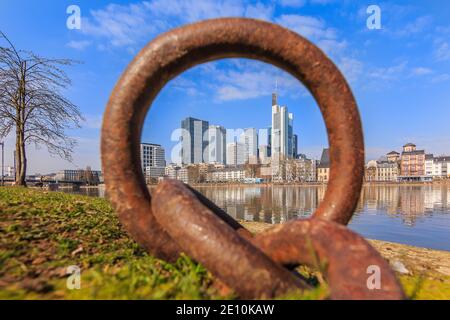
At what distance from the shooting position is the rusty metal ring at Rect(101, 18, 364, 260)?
112 inches

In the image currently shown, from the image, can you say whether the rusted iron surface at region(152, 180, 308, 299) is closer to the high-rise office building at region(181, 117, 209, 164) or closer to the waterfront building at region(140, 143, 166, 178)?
the waterfront building at region(140, 143, 166, 178)

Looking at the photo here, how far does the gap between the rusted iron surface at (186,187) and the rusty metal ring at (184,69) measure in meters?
A: 0.01

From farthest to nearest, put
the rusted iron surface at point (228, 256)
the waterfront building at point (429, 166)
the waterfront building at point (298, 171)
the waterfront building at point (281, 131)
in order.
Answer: the waterfront building at point (281, 131) → the waterfront building at point (429, 166) → the waterfront building at point (298, 171) → the rusted iron surface at point (228, 256)

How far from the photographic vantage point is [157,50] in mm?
2906

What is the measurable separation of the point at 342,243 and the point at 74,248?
10.1ft

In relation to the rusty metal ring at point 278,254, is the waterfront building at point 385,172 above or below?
below

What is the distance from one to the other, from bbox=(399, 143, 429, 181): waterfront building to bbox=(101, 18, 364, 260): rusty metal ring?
465ft

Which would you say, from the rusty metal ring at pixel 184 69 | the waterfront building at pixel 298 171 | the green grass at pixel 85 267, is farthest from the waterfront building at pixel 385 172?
the green grass at pixel 85 267

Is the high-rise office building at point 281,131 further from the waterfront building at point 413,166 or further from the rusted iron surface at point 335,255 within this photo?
the rusted iron surface at point 335,255

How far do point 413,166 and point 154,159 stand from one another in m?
117

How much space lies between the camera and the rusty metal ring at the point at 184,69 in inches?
112

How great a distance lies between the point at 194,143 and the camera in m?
147

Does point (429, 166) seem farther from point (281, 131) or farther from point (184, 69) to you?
point (184, 69)

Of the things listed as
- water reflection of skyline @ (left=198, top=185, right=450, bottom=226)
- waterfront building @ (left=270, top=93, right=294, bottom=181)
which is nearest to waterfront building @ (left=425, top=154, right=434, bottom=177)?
waterfront building @ (left=270, top=93, right=294, bottom=181)
